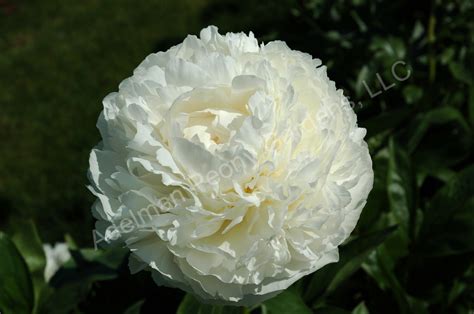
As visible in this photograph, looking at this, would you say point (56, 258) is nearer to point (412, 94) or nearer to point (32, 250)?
point (32, 250)

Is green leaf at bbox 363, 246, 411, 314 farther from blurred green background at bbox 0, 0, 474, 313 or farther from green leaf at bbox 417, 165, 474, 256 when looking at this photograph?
green leaf at bbox 417, 165, 474, 256

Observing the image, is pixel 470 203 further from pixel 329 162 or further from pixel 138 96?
pixel 138 96

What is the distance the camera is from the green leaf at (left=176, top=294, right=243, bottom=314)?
1070mm

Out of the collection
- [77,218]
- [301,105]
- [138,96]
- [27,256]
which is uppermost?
[138,96]

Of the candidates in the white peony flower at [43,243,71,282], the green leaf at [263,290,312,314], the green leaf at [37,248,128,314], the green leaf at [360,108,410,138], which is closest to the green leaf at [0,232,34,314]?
the green leaf at [37,248,128,314]

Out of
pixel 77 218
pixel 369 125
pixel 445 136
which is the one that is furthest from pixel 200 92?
pixel 77 218

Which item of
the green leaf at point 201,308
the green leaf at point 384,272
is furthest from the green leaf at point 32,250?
the green leaf at point 384,272

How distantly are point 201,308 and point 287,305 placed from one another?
0.52 ft

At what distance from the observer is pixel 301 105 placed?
0.93 metres

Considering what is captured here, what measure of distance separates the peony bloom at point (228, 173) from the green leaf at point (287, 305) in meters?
0.17

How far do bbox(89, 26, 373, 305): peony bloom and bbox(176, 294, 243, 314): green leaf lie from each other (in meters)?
0.15

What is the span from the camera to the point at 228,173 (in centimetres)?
88

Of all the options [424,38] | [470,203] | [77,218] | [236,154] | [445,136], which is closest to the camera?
[236,154]

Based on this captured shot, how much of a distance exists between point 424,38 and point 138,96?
1397mm
